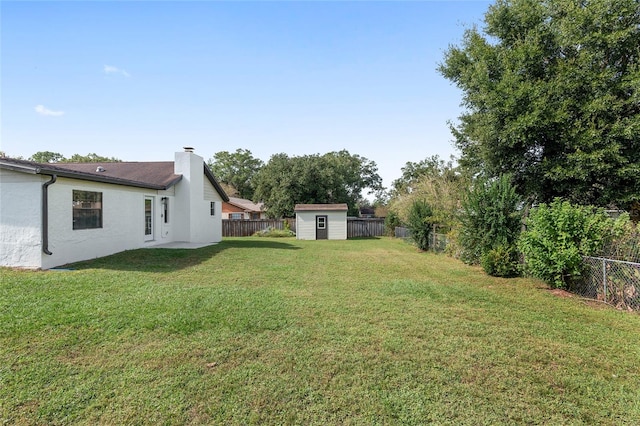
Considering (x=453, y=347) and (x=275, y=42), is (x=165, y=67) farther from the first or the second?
(x=453, y=347)

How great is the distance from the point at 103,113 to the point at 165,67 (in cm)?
467

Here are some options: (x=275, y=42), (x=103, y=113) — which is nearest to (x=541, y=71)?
(x=275, y=42)

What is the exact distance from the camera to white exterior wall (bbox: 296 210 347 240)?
2189 cm

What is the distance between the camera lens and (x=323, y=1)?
386 inches

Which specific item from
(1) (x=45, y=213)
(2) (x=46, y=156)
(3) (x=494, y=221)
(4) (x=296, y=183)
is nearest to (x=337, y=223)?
(4) (x=296, y=183)

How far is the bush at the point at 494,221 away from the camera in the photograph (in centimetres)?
845

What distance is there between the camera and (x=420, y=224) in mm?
14867

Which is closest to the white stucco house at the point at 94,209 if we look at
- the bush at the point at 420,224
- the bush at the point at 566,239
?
the bush at the point at 420,224

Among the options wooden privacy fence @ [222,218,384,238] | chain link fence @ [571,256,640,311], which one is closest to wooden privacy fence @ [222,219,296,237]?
wooden privacy fence @ [222,218,384,238]

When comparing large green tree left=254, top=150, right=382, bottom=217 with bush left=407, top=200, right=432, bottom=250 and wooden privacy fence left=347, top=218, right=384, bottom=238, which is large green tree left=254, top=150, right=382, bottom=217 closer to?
wooden privacy fence left=347, top=218, right=384, bottom=238

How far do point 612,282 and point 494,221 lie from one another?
323cm

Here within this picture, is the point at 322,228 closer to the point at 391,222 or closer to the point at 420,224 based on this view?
the point at 391,222

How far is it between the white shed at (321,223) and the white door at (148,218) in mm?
10829

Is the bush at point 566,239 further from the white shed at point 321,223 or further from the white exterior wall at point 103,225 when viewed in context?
the white shed at point 321,223
